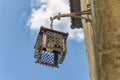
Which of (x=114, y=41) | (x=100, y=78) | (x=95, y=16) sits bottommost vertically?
(x=100, y=78)

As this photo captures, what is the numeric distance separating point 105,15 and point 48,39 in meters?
2.38

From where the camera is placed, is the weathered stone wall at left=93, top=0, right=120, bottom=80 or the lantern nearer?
the weathered stone wall at left=93, top=0, right=120, bottom=80

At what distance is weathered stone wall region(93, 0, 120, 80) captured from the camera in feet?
16.6

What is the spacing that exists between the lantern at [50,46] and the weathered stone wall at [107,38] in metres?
2.17

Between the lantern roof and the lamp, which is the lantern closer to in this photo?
the lamp

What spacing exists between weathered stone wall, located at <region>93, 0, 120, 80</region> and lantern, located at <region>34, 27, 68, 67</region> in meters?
2.17

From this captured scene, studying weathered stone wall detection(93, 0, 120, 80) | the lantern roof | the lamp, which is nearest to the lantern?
the lamp

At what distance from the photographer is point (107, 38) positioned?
5.24m

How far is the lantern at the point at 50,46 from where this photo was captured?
7543 mm

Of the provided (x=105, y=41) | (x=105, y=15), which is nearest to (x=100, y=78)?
(x=105, y=41)

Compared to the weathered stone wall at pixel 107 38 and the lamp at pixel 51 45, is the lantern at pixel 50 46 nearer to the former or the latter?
the lamp at pixel 51 45

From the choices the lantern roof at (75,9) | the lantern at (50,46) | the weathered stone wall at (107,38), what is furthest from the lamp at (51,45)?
the lantern roof at (75,9)

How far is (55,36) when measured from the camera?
7.59 meters

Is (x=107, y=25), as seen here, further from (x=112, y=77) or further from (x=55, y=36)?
(x=55, y=36)
